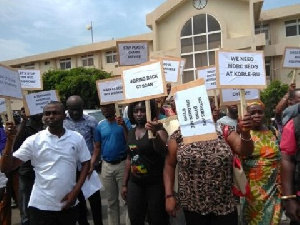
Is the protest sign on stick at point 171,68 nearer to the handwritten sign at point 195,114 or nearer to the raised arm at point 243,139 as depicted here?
the raised arm at point 243,139

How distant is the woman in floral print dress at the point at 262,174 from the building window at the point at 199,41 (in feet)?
77.4

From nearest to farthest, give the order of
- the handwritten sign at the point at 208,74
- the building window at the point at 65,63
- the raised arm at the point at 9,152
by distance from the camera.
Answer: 1. the raised arm at the point at 9,152
2. the handwritten sign at the point at 208,74
3. the building window at the point at 65,63

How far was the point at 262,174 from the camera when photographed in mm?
3348

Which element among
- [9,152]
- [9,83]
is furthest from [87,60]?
[9,152]

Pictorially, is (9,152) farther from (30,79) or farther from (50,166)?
(30,79)

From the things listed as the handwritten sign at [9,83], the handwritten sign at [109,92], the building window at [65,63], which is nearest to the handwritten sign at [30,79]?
the handwritten sign at [109,92]

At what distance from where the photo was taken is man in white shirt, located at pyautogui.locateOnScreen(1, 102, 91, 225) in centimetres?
325

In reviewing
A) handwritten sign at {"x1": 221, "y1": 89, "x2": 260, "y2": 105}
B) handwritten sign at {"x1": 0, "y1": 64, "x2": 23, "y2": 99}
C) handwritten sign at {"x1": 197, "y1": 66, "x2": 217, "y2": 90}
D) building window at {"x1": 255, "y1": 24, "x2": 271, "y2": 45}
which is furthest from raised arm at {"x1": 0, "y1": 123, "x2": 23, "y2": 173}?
building window at {"x1": 255, "y1": 24, "x2": 271, "y2": 45}

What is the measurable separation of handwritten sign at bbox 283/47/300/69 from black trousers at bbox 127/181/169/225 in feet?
12.6

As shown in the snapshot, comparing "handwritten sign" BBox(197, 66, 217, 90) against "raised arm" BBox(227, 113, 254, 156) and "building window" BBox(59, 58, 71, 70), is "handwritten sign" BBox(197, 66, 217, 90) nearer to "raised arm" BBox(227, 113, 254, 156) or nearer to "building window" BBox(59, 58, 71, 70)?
"raised arm" BBox(227, 113, 254, 156)

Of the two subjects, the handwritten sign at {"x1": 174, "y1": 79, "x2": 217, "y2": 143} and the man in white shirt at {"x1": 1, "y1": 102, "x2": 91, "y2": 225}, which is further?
the man in white shirt at {"x1": 1, "y1": 102, "x2": 91, "y2": 225}

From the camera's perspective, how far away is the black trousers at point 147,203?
363 cm

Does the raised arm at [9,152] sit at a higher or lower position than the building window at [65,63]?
lower

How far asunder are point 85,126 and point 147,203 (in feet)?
5.65
